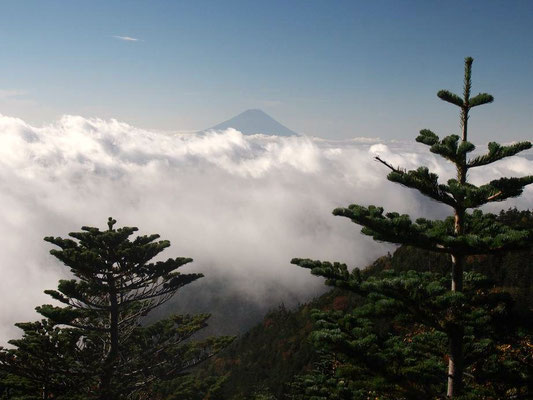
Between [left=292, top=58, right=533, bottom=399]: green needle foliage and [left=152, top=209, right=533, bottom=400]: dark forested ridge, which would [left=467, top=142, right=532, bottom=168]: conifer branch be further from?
[left=152, top=209, right=533, bottom=400]: dark forested ridge

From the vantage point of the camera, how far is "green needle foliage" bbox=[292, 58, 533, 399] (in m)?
6.25

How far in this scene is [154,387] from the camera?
24.0m

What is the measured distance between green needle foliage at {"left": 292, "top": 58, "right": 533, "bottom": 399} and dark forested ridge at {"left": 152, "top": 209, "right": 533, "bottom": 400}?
0.78 metres

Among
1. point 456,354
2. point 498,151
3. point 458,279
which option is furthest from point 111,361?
point 498,151

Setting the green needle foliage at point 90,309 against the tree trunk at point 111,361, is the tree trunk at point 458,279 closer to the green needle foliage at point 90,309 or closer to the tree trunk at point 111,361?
the green needle foliage at point 90,309

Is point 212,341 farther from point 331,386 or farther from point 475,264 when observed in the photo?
point 475,264

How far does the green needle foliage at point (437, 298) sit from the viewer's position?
6250mm

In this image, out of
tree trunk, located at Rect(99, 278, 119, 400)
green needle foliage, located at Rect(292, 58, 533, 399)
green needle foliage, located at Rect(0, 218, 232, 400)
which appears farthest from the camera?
tree trunk, located at Rect(99, 278, 119, 400)

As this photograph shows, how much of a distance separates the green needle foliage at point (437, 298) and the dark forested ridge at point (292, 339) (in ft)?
2.57

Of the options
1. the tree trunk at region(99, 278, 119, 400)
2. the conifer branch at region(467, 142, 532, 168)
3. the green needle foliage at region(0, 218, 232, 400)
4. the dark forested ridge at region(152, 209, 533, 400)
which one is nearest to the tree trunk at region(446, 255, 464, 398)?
the dark forested ridge at region(152, 209, 533, 400)

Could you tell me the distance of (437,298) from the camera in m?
6.22

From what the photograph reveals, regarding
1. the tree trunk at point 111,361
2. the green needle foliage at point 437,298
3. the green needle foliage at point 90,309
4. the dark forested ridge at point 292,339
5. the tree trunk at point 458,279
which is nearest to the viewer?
the green needle foliage at point 437,298

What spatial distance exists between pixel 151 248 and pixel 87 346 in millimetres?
9439

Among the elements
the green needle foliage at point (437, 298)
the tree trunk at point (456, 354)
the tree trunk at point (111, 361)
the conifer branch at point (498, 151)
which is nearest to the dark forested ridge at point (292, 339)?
the green needle foliage at point (437, 298)
